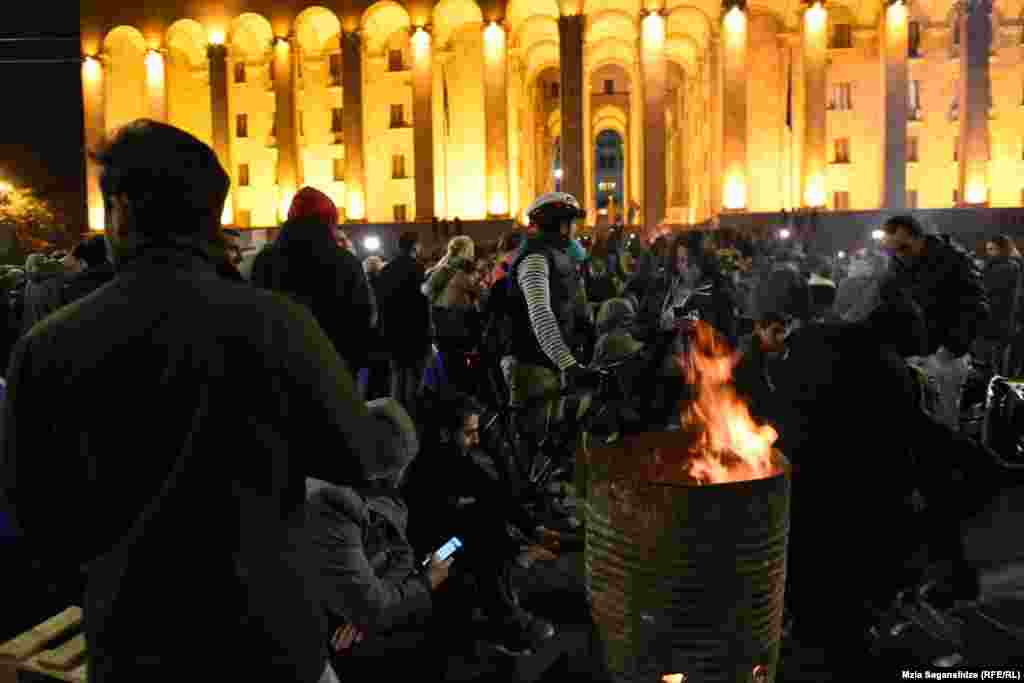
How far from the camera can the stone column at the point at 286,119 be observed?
44281 mm

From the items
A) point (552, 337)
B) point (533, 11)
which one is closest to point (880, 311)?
point (552, 337)

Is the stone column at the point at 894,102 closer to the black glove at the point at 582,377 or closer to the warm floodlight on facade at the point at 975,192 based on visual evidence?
the warm floodlight on facade at the point at 975,192

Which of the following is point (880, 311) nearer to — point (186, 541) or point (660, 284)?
point (186, 541)

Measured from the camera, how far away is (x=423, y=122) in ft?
140

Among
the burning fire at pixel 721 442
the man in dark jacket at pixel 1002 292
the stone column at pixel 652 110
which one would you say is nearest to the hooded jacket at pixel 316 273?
the burning fire at pixel 721 442

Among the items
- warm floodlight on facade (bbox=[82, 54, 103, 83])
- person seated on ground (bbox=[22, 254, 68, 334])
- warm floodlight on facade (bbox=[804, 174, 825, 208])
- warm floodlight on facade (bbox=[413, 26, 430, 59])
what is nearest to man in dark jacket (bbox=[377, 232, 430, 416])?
person seated on ground (bbox=[22, 254, 68, 334])

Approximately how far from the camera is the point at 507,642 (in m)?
4.67

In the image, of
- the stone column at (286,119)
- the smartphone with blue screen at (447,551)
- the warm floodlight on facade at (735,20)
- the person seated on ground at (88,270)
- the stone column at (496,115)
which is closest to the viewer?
the person seated on ground at (88,270)

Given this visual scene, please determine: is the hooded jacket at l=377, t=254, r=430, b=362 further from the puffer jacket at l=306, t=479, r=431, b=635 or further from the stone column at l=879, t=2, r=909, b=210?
the stone column at l=879, t=2, r=909, b=210

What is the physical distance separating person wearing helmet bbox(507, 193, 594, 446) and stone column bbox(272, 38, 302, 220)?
39.9m

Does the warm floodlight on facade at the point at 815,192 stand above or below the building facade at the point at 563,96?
below

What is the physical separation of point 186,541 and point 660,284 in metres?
8.31

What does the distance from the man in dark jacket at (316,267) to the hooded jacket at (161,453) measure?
313cm

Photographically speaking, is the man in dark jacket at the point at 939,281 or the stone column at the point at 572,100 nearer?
the man in dark jacket at the point at 939,281
